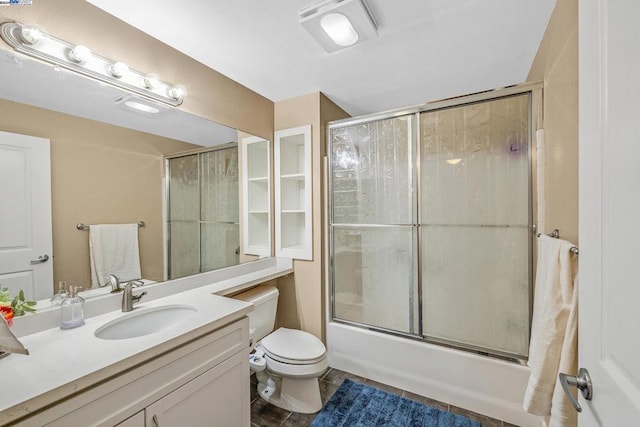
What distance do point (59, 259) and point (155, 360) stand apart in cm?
75

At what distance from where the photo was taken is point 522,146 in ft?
5.51

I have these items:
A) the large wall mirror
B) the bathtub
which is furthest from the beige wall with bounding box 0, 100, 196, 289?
the bathtub

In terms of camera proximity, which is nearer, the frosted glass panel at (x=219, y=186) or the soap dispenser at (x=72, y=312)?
the soap dispenser at (x=72, y=312)

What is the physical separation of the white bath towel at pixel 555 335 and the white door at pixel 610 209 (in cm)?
39

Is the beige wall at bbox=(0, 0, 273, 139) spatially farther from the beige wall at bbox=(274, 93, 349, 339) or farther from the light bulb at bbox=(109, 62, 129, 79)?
the beige wall at bbox=(274, 93, 349, 339)

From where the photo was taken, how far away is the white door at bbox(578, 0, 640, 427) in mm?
452

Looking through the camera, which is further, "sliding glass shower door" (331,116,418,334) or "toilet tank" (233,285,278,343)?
"sliding glass shower door" (331,116,418,334)

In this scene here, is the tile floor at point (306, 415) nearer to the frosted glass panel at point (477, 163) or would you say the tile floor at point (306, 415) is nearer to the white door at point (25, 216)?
the frosted glass panel at point (477, 163)

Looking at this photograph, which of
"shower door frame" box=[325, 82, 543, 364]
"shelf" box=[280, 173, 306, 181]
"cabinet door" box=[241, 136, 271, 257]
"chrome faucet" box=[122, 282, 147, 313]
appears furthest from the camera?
"shelf" box=[280, 173, 306, 181]

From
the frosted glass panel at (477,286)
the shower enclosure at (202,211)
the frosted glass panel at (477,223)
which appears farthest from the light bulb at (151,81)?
the frosted glass panel at (477,286)

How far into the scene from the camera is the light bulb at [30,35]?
111 cm

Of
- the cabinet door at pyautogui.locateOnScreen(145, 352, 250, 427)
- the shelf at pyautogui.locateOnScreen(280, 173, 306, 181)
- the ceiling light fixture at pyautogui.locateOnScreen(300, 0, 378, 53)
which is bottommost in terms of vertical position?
the cabinet door at pyautogui.locateOnScreen(145, 352, 250, 427)

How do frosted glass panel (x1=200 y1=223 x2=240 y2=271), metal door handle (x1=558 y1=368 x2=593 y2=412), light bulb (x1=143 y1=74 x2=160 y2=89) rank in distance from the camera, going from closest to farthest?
metal door handle (x1=558 y1=368 x2=593 y2=412)
light bulb (x1=143 y1=74 x2=160 y2=89)
frosted glass panel (x1=200 y1=223 x2=240 y2=271)

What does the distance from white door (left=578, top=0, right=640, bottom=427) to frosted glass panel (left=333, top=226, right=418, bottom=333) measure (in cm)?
144
